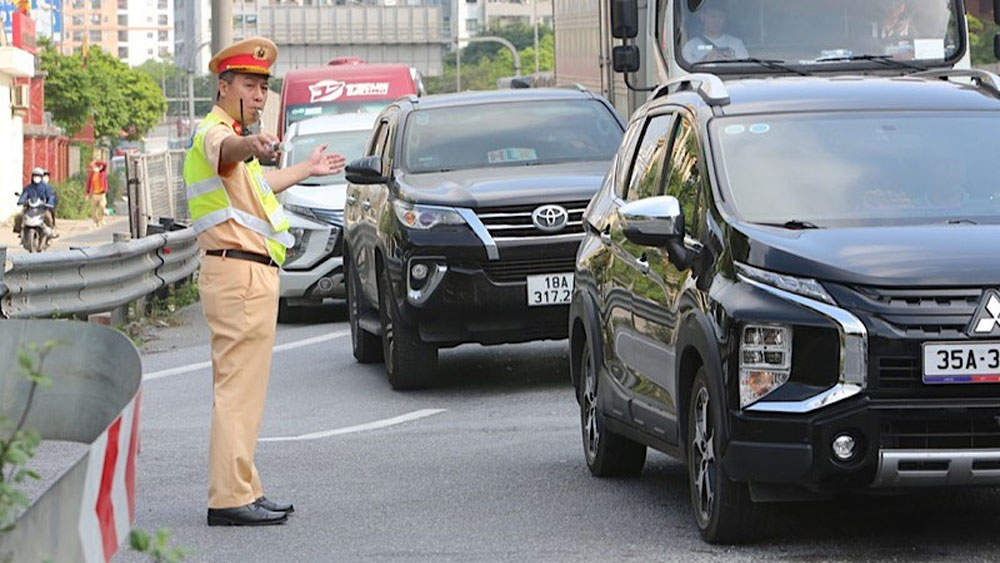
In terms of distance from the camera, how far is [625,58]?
684 inches

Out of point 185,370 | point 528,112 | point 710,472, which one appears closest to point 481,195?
point 528,112

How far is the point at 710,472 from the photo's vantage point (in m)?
7.77

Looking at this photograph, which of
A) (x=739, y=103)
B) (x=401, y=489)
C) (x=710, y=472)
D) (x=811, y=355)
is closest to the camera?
(x=811, y=355)

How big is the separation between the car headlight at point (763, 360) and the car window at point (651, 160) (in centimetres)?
172

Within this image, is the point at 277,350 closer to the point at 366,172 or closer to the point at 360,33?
the point at 366,172

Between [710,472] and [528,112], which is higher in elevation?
[528,112]

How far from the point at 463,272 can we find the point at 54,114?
309ft

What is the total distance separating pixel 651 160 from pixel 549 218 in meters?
4.22

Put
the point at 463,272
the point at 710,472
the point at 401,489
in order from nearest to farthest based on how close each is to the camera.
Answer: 1. the point at 710,472
2. the point at 401,489
3. the point at 463,272

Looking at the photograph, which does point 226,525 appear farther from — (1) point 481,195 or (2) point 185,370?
(2) point 185,370

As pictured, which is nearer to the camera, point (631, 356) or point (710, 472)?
point (710, 472)

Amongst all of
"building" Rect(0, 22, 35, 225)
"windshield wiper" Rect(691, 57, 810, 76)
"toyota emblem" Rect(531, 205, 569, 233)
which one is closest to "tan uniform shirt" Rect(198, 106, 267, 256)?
"toyota emblem" Rect(531, 205, 569, 233)

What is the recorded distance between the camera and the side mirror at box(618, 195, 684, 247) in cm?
816

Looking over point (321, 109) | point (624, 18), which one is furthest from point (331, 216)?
point (321, 109)
